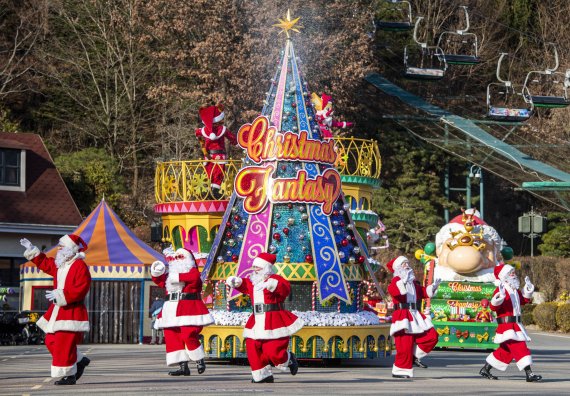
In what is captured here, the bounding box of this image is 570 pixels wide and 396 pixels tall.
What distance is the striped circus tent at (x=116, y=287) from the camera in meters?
32.0

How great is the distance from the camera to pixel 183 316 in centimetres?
1852

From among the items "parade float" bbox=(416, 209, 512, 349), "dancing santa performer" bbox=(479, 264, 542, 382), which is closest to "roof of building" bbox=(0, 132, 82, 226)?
"parade float" bbox=(416, 209, 512, 349)

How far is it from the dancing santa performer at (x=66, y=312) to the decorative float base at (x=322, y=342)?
179 inches

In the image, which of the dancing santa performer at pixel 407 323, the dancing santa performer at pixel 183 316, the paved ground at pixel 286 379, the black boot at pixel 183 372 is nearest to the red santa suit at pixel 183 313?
the dancing santa performer at pixel 183 316

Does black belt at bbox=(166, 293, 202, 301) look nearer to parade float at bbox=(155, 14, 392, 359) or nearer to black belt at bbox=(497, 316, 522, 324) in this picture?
parade float at bbox=(155, 14, 392, 359)

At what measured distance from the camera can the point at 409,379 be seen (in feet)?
60.1

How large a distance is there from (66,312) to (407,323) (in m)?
4.92

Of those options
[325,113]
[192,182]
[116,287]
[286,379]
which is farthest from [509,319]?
[116,287]

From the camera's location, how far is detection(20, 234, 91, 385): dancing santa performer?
55.1 feet

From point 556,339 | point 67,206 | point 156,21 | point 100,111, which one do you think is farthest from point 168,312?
point 100,111

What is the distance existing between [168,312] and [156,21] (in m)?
28.2

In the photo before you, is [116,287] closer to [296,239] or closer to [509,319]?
[296,239]

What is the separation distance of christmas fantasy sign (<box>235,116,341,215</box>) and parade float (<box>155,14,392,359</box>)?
16 millimetres

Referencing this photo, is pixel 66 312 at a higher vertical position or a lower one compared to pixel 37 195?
lower
